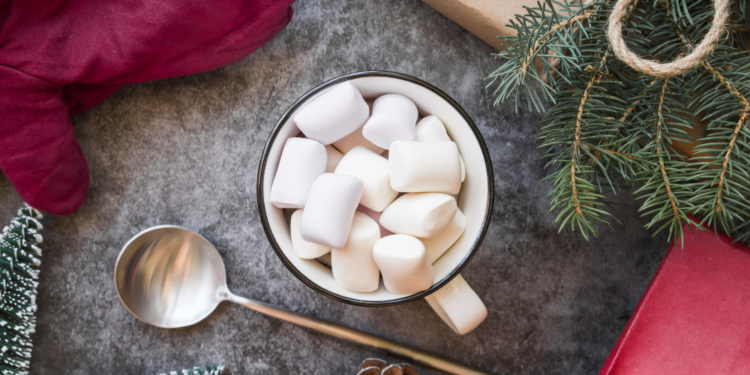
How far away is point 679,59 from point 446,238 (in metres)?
0.35

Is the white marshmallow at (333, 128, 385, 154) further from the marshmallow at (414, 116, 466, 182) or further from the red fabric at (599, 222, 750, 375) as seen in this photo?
the red fabric at (599, 222, 750, 375)

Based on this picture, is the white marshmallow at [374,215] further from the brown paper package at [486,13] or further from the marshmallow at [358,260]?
the brown paper package at [486,13]

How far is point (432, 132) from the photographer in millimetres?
634

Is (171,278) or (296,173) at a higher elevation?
(296,173)

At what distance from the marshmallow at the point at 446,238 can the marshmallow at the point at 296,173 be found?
19 cm

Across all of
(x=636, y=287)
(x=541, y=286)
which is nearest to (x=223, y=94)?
(x=541, y=286)

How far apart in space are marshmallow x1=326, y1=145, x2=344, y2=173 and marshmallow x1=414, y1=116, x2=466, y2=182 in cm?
13

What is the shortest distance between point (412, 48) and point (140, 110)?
1.66 ft

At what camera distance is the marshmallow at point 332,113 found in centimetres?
61

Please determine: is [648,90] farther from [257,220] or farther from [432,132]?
[257,220]

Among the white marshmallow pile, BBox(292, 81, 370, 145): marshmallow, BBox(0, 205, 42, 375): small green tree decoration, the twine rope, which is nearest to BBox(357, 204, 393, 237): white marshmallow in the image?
the white marshmallow pile

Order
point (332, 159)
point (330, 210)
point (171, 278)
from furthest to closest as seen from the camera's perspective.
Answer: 1. point (171, 278)
2. point (332, 159)
3. point (330, 210)

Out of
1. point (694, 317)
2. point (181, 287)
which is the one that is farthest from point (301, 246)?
point (694, 317)

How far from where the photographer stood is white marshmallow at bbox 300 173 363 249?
1.87 ft
